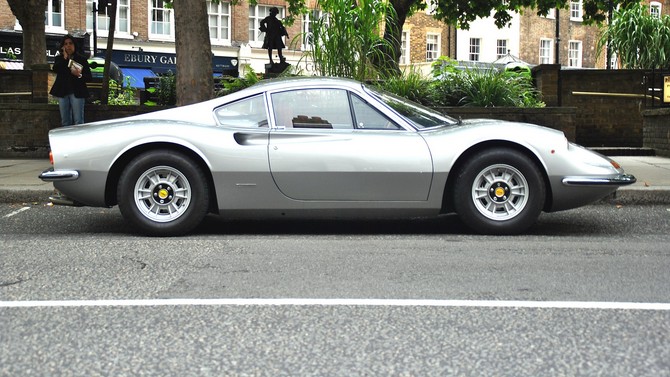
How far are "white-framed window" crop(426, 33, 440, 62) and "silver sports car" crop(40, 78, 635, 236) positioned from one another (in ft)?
114

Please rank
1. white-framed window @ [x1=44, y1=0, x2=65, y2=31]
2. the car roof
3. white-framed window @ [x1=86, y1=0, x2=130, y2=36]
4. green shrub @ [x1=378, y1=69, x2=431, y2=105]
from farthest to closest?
white-framed window @ [x1=86, y1=0, x2=130, y2=36] < white-framed window @ [x1=44, y1=0, x2=65, y2=31] < green shrub @ [x1=378, y1=69, x2=431, y2=105] < the car roof

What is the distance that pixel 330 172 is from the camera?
684 cm

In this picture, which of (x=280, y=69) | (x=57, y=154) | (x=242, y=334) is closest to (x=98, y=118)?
(x=280, y=69)

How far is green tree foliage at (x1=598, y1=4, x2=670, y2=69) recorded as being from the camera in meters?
22.6

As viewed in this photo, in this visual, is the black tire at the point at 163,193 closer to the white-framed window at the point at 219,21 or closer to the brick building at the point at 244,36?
the brick building at the point at 244,36

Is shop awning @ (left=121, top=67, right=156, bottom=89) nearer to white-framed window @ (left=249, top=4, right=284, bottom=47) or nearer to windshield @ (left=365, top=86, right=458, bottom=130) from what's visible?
white-framed window @ (left=249, top=4, right=284, bottom=47)

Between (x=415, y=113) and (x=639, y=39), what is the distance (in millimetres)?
17339

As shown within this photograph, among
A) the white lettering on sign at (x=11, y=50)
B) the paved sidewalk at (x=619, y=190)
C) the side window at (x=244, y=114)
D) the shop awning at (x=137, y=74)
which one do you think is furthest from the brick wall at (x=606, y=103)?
the white lettering on sign at (x=11, y=50)

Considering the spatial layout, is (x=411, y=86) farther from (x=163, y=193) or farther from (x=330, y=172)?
(x=163, y=193)

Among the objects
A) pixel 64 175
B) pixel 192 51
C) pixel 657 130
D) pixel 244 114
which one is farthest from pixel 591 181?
pixel 657 130

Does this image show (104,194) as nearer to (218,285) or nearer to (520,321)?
(218,285)

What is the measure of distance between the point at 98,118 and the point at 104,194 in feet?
24.6

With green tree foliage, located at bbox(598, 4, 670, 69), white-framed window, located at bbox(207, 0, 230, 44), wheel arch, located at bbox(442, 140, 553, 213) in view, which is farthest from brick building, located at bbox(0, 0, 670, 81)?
wheel arch, located at bbox(442, 140, 553, 213)

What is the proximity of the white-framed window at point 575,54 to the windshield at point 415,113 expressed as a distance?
40.1 m
